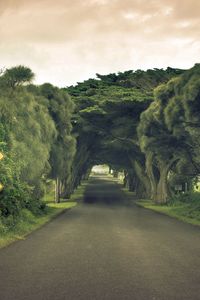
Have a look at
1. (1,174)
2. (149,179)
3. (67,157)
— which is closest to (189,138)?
(67,157)

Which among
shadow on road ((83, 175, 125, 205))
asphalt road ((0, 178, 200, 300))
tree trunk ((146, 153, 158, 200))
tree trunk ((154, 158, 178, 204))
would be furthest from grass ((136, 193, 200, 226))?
asphalt road ((0, 178, 200, 300))

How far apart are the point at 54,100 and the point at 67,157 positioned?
4831 millimetres

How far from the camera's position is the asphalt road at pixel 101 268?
A: 7914 mm

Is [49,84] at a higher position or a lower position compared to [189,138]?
higher

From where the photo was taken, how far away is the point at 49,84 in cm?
3706

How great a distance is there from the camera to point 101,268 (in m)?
10.3

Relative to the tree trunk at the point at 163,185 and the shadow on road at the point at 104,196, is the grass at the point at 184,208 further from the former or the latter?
the shadow on road at the point at 104,196

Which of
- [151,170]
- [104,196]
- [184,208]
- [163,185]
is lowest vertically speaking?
[104,196]

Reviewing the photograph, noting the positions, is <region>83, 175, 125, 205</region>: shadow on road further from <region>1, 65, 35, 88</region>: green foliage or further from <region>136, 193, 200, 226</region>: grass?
<region>1, 65, 35, 88</region>: green foliage

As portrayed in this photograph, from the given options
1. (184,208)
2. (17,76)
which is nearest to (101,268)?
(17,76)

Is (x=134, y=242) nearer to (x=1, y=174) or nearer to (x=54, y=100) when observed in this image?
(x=1, y=174)

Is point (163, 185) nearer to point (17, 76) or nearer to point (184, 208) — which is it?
point (184, 208)

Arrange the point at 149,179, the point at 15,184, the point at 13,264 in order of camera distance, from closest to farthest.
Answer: the point at 13,264 → the point at 15,184 → the point at 149,179

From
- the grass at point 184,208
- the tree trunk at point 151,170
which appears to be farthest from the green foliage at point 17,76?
the tree trunk at point 151,170
